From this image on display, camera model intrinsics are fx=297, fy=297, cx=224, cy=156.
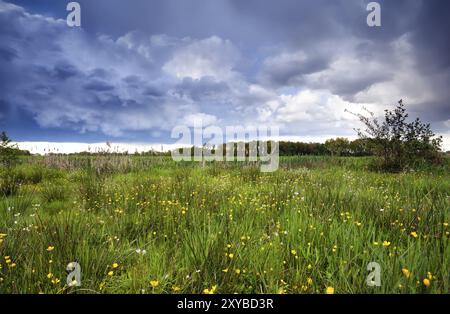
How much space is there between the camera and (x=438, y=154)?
50.5ft

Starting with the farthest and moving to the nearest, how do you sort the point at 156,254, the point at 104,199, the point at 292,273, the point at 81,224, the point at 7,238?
the point at 104,199
the point at 81,224
the point at 7,238
the point at 156,254
the point at 292,273

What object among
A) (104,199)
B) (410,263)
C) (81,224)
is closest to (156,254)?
(81,224)

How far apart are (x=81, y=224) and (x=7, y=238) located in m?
0.76

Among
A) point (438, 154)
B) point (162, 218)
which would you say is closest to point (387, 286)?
point (162, 218)

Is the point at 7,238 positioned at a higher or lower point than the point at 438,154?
lower

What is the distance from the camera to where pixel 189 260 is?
3029 millimetres

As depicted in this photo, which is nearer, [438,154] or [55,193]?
[55,193]

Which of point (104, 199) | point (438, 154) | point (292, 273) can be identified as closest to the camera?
point (292, 273)

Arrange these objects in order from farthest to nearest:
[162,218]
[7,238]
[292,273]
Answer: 1. [162,218]
2. [7,238]
3. [292,273]

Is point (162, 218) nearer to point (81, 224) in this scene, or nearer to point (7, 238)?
point (81, 224)
